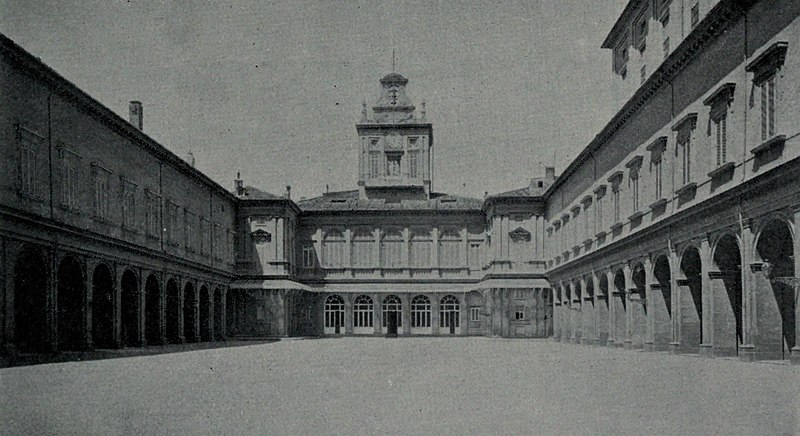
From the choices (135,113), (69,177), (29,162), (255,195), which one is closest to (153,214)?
(135,113)

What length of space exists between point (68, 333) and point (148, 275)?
6366mm

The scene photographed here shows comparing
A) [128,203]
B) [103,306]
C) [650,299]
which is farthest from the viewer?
[128,203]

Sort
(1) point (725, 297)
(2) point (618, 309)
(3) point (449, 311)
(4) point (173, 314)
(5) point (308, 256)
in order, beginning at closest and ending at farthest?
(1) point (725, 297) → (2) point (618, 309) → (4) point (173, 314) → (5) point (308, 256) → (3) point (449, 311)

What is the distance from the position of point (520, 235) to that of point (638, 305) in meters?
19.7

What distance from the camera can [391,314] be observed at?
5197cm

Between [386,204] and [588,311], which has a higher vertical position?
[386,204]

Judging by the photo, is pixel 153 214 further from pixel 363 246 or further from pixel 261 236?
pixel 363 246

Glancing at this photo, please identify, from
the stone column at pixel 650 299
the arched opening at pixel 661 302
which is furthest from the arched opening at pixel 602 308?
the arched opening at pixel 661 302

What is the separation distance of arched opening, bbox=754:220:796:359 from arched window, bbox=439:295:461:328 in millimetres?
34530

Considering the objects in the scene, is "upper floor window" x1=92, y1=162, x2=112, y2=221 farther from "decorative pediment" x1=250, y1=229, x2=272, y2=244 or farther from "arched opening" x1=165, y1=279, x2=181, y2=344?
"decorative pediment" x1=250, y1=229, x2=272, y2=244

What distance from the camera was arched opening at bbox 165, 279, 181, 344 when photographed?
118ft

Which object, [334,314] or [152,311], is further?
[334,314]

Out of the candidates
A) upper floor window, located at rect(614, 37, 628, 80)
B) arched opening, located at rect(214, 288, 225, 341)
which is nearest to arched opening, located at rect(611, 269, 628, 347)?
upper floor window, located at rect(614, 37, 628, 80)

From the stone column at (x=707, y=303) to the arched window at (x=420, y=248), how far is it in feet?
103
